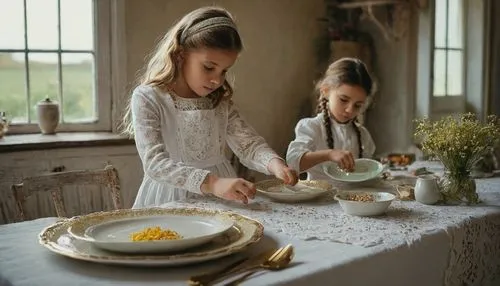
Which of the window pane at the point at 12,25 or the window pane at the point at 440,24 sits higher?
the window pane at the point at 440,24

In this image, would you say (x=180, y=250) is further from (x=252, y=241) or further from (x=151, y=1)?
(x=151, y=1)

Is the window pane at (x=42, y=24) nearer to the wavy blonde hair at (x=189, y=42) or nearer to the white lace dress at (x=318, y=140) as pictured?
the wavy blonde hair at (x=189, y=42)

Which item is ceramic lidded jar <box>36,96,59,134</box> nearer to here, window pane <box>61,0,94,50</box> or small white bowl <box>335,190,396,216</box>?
window pane <box>61,0,94,50</box>

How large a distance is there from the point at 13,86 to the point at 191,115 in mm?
1377

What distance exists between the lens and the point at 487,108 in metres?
4.59

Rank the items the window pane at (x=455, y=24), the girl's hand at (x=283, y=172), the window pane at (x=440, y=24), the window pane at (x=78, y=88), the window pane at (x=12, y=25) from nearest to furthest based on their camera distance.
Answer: the girl's hand at (x=283, y=172)
the window pane at (x=12, y=25)
the window pane at (x=78, y=88)
the window pane at (x=440, y=24)
the window pane at (x=455, y=24)

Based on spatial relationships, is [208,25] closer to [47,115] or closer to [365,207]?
[365,207]

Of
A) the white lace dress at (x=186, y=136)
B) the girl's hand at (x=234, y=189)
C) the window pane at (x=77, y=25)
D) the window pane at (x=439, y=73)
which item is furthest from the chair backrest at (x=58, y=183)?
the window pane at (x=439, y=73)

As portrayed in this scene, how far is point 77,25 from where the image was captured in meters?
3.02

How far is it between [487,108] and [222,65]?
11.1 ft

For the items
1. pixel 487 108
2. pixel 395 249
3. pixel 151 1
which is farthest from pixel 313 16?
pixel 395 249

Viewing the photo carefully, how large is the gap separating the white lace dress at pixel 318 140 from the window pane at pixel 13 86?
138 cm

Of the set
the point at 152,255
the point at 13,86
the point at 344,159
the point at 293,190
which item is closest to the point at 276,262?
the point at 152,255

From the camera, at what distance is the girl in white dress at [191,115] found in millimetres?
1750
